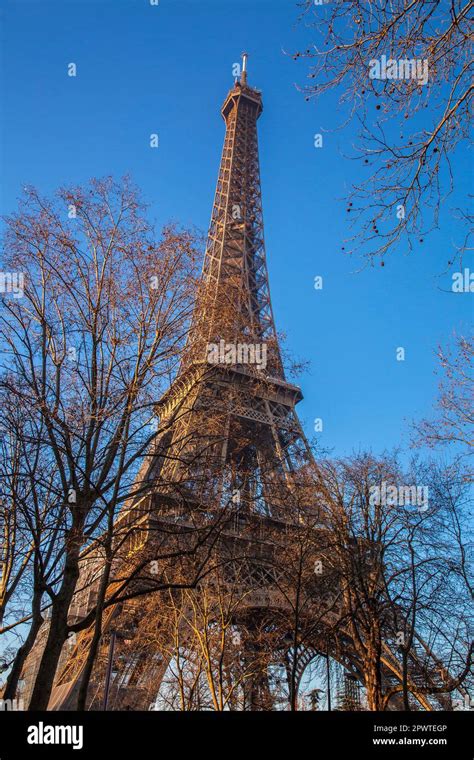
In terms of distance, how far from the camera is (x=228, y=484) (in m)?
13.4

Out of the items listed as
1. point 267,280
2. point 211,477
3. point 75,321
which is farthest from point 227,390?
point 267,280

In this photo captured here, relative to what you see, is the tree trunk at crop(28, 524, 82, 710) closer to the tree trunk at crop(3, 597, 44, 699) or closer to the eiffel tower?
the eiffel tower

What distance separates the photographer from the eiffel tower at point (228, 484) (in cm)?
1281

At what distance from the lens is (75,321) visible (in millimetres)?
12367

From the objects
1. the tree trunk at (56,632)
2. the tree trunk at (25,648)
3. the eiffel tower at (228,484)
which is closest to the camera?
the tree trunk at (56,632)

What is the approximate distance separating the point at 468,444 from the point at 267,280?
1463 inches

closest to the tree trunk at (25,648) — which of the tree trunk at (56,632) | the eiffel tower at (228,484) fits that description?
the eiffel tower at (228,484)

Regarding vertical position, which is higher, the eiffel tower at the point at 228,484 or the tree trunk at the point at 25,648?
the eiffel tower at the point at 228,484

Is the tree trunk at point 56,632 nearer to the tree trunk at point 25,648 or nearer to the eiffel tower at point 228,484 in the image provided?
the eiffel tower at point 228,484

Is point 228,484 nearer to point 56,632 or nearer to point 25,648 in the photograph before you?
point 56,632

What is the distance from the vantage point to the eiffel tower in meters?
12.8

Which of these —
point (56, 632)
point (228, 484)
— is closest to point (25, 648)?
point (56, 632)

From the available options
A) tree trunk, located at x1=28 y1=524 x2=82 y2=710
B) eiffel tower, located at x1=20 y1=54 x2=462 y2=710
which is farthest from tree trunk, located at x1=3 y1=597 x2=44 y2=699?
tree trunk, located at x1=28 y1=524 x2=82 y2=710
